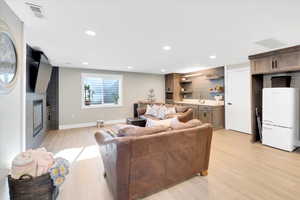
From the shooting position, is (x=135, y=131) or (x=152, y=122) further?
(x=152, y=122)

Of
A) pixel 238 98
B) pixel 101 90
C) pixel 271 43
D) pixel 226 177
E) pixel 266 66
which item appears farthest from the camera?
pixel 101 90

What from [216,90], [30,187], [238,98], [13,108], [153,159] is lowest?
[30,187]

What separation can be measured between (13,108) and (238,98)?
5.83 m

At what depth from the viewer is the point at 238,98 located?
199 inches

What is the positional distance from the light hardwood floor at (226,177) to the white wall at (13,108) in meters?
0.87

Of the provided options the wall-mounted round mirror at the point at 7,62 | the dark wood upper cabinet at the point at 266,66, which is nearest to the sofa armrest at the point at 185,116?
the dark wood upper cabinet at the point at 266,66

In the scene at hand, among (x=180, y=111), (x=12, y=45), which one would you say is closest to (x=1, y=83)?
(x=12, y=45)

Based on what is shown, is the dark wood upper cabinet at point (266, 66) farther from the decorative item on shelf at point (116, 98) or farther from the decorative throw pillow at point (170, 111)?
the decorative item on shelf at point (116, 98)

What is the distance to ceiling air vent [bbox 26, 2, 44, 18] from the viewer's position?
5.67 feet

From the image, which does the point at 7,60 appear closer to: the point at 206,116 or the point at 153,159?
the point at 153,159

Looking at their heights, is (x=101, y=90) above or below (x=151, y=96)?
above

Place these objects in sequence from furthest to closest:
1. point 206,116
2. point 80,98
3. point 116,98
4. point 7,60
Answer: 1. point 116,98
2. point 80,98
3. point 206,116
4. point 7,60

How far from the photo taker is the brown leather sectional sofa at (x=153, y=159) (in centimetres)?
166

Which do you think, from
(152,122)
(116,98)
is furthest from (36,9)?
(116,98)
